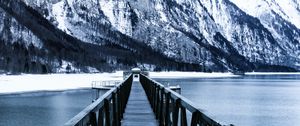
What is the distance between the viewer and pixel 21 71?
569ft

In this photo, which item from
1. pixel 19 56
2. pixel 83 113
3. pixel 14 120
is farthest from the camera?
pixel 19 56

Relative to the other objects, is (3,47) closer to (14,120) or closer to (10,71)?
(10,71)

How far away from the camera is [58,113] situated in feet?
150

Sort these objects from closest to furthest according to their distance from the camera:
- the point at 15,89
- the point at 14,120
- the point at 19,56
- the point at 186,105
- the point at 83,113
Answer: the point at 83,113
the point at 186,105
the point at 14,120
the point at 15,89
the point at 19,56

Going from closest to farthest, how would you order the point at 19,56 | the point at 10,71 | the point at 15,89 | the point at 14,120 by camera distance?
the point at 14,120 < the point at 15,89 < the point at 10,71 < the point at 19,56

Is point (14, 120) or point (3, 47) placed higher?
point (3, 47)

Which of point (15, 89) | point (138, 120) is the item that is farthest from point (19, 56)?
point (138, 120)

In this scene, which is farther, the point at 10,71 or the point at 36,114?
the point at 10,71

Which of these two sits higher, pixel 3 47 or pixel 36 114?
pixel 3 47

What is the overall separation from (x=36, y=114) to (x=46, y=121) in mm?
5195

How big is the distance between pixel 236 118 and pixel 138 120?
3082 centimetres

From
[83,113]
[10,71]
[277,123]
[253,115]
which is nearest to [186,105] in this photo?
[83,113]

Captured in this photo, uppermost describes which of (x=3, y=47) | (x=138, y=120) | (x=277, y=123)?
(x=3, y=47)

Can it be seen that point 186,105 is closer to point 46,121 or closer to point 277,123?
point 46,121
